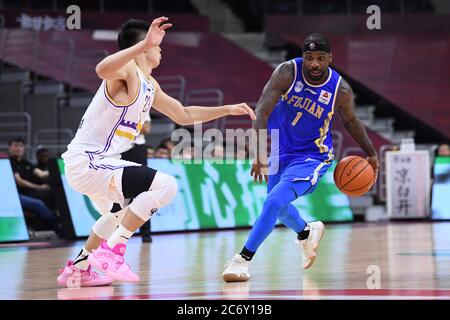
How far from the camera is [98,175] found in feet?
23.8

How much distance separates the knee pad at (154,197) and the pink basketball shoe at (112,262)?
1.06 feet

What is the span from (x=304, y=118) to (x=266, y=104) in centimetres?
45

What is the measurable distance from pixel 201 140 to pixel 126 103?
1087 cm

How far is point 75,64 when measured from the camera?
20641mm

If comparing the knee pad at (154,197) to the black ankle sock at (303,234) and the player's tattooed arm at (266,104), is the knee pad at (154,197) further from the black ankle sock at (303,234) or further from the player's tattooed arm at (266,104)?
the black ankle sock at (303,234)

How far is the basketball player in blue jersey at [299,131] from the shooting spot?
26.1 ft

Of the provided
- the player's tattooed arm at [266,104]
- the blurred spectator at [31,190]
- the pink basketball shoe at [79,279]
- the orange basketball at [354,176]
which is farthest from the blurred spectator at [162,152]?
the pink basketball shoe at [79,279]

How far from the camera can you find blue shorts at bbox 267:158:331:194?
8133mm

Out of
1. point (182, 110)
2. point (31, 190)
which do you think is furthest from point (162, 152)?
point (182, 110)

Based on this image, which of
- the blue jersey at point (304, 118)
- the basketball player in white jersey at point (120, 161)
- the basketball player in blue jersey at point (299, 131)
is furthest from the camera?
the blue jersey at point (304, 118)

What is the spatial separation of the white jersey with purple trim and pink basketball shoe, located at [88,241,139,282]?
0.73m

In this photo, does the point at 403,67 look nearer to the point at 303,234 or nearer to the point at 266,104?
the point at 303,234
